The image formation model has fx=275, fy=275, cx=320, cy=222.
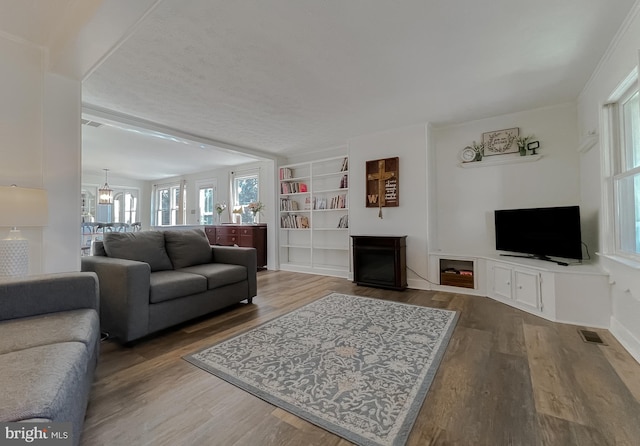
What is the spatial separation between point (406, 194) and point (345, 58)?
2.33 m

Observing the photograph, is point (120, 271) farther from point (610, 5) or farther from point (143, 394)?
point (610, 5)

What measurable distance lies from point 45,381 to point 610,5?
3.56 metres

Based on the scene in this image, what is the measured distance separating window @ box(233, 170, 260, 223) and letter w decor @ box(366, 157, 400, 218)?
115 inches

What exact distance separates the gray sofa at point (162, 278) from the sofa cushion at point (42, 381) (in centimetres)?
108

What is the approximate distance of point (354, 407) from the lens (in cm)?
145

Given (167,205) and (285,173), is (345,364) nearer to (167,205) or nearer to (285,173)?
(285,173)

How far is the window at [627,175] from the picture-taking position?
85.3 inches

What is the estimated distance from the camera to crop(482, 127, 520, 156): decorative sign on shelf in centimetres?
366

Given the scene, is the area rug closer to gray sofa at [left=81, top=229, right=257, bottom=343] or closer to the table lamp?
gray sofa at [left=81, top=229, right=257, bottom=343]

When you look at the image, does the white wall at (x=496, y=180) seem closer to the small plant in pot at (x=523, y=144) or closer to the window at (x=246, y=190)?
the small plant in pot at (x=523, y=144)

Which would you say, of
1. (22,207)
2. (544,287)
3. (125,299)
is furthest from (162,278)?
(544,287)

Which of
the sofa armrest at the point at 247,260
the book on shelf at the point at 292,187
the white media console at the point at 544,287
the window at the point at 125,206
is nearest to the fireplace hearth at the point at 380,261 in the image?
the white media console at the point at 544,287

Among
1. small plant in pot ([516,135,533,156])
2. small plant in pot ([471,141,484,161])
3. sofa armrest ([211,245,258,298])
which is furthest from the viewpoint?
small plant in pot ([471,141,484,161])

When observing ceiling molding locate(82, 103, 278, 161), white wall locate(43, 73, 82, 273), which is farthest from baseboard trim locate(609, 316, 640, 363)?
ceiling molding locate(82, 103, 278, 161)
